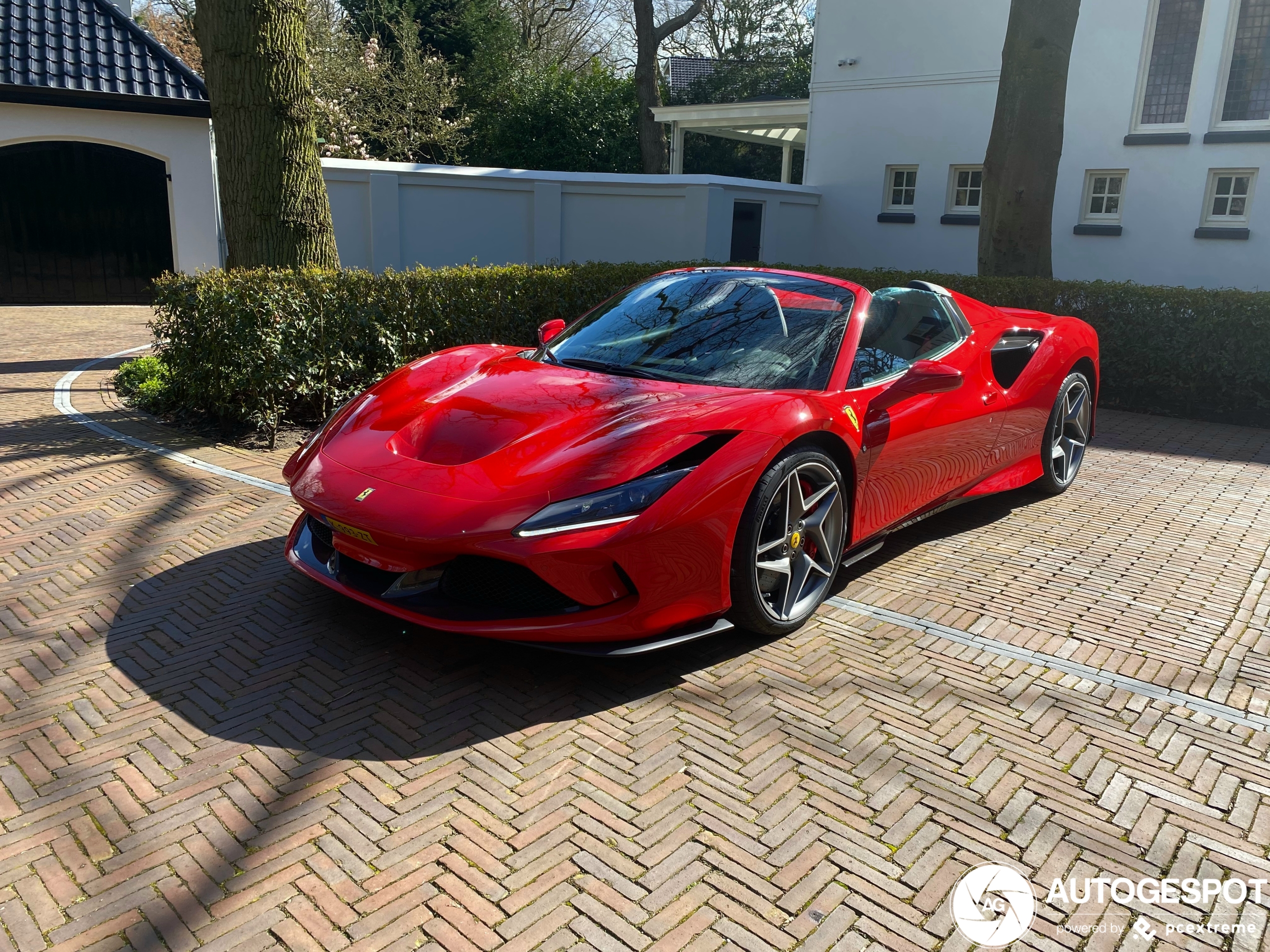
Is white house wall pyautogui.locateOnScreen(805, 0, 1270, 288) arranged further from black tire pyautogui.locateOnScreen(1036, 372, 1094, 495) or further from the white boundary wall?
black tire pyautogui.locateOnScreen(1036, 372, 1094, 495)

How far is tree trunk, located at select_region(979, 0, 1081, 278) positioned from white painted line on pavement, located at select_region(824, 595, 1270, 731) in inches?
318

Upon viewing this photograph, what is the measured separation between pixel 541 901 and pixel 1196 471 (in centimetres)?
651

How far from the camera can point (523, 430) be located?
12.0ft

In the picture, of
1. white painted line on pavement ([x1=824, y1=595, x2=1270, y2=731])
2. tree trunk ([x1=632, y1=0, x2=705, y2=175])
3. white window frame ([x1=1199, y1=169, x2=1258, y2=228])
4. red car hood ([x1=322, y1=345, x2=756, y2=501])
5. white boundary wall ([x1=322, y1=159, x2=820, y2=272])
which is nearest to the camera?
red car hood ([x1=322, y1=345, x2=756, y2=501])

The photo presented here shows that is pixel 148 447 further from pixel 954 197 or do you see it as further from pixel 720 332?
pixel 954 197

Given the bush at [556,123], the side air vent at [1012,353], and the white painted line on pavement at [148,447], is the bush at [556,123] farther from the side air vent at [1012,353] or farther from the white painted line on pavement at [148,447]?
the side air vent at [1012,353]

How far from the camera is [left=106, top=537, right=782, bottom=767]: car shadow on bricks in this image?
312 cm

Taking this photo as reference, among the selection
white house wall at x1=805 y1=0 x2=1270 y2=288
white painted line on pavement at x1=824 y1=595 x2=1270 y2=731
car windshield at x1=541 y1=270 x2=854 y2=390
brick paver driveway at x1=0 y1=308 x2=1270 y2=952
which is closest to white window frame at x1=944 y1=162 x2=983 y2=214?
white house wall at x1=805 y1=0 x2=1270 y2=288

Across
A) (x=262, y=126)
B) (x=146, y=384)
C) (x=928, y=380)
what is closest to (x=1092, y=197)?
(x=262, y=126)

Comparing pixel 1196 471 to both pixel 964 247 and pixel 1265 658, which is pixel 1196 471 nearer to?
pixel 1265 658

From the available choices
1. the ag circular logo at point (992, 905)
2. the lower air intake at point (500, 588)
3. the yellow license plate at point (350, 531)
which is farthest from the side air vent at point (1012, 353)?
the yellow license plate at point (350, 531)

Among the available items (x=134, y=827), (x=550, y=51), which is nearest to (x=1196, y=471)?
(x=134, y=827)

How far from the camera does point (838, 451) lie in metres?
4.03

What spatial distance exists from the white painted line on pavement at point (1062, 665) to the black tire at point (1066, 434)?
7.20ft
